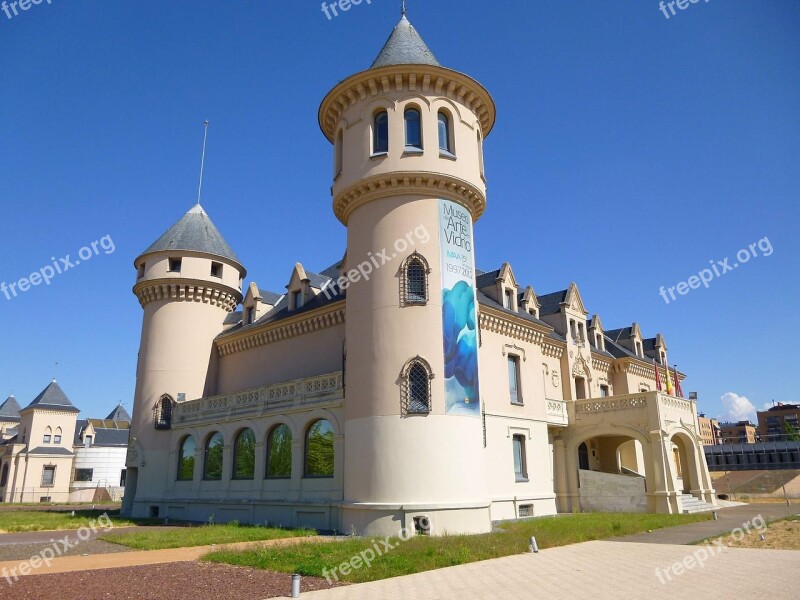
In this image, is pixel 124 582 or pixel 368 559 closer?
pixel 124 582

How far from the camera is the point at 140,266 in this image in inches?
1435

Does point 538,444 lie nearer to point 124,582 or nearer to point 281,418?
point 281,418

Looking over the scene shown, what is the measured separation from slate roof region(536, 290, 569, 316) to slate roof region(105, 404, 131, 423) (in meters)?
84.7

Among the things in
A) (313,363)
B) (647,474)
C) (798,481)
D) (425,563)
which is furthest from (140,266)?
(798,481)

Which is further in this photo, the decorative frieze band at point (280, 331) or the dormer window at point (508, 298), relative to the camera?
the dormer window at point (508, 298)

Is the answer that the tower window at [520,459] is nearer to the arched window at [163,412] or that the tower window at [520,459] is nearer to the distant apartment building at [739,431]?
the arched window at [163,412]

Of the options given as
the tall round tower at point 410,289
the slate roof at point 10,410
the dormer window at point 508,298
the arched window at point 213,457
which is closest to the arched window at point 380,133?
the tall round tower at point 410,289

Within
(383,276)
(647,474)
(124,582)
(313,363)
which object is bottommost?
(124,582)

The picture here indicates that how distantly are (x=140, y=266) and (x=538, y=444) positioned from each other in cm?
2624

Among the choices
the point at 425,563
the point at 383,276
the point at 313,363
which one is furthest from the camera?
the point at 313,363

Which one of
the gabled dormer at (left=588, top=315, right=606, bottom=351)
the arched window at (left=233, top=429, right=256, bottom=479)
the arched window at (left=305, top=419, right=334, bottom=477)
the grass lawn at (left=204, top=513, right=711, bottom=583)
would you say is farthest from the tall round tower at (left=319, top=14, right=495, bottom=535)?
the gabled dormer at (left=588, top=315, right=606, bottom=351)

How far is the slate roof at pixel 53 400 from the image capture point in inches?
2643

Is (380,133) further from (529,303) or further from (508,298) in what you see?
(529,303)

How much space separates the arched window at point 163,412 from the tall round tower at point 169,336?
1.1 inches
